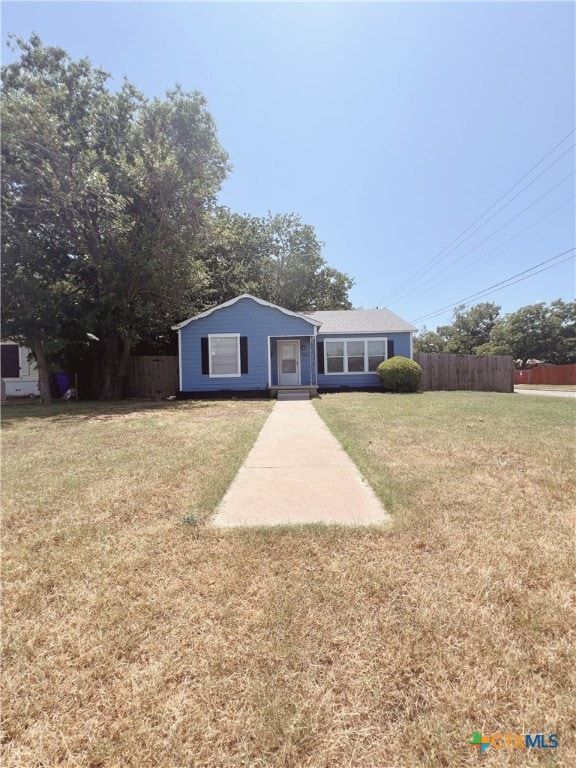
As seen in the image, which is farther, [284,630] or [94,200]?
[94,200]

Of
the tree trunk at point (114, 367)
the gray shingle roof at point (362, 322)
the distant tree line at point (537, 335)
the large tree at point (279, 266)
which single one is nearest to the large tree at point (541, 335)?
the distant tree line at point (537, 335)

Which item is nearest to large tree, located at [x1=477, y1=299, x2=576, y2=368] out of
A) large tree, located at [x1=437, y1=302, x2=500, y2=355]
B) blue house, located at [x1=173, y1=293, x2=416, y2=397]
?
large tree, located at [x1=437, y1=302, x2=500, y2=355]

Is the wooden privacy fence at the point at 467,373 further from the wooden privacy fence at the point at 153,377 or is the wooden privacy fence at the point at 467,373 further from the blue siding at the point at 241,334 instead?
the wooden privacy fence at the point at 153,377

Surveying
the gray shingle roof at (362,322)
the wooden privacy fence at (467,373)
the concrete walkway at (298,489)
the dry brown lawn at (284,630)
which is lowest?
the dry brown lawn at (284,630)

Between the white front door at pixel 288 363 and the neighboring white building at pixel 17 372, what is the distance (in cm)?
1279

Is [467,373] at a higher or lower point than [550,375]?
higher

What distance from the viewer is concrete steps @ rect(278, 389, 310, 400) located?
13.7 metres

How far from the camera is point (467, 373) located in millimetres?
17781

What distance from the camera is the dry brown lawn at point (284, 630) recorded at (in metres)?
1.32

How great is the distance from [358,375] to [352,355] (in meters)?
0.95

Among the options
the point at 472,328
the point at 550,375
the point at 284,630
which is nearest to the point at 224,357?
the point at 284,630

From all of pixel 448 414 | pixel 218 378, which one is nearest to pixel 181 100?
pixel 218 378

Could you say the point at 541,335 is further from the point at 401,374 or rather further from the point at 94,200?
the point at 94,200

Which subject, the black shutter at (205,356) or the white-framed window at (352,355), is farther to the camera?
the white-framed window at (352,355)
